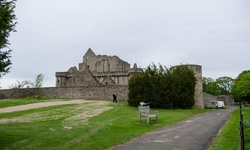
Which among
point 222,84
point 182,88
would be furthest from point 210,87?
point 182,88

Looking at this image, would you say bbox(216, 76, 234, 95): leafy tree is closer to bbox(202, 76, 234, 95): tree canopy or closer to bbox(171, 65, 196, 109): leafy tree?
bbox(202, 76, 234, 95): tree canopy

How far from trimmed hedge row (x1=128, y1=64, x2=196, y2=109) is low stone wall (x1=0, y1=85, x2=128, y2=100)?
7.02 metres

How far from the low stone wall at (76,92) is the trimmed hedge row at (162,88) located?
702 centimetres

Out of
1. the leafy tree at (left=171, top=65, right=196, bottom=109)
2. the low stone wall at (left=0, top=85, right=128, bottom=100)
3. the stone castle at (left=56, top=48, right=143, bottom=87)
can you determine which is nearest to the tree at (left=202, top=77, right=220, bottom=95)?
the stone castle at (left=56, top=48, right=143, bottom=87)

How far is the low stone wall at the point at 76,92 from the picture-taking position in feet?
125

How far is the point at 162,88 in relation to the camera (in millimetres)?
30031

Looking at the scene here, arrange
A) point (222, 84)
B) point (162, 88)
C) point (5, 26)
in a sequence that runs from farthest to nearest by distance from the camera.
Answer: point (222, 84), point (162, 88), point (5, 26)

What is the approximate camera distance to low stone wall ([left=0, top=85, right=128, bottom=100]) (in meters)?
38.1

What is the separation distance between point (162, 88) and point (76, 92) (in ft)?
56.1

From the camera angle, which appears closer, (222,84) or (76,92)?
(76,92)

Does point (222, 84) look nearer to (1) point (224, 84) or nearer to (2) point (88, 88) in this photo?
(1) point (224, 84)

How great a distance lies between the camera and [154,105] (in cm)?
2991

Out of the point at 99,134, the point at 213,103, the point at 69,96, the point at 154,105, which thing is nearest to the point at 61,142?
the point at 99,134

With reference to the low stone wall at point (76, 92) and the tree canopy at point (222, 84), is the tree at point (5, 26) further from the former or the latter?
the tree canopy at point (222, 84)
